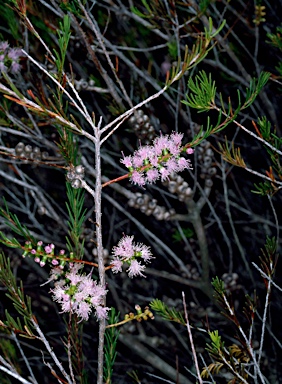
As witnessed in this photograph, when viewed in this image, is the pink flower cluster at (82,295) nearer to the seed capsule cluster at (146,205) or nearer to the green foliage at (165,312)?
the green foliage at (165,312)

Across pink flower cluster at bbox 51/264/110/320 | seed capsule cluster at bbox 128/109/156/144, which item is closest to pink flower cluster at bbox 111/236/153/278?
pink flower cluster at bbox 51/264/110/320

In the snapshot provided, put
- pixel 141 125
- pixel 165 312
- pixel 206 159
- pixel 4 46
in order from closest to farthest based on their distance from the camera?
1. pixel 165 312
2. pixel 4 46
3. pixel 141 125
4. pixel 206 159

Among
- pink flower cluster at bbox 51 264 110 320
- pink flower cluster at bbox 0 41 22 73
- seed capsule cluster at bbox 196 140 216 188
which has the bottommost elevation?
pink flower cluster at bbox 51 264 110 320

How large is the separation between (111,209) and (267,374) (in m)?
0.83

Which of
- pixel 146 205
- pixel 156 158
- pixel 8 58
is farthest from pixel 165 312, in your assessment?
pixel 8 58

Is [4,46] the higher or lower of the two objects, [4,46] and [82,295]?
the higher

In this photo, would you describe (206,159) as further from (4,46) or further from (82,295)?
(82,295)

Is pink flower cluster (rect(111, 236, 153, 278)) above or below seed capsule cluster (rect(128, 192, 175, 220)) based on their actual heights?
below

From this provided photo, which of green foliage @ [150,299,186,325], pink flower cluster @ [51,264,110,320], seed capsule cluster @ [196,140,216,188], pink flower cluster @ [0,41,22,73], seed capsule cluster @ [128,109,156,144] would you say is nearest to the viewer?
pink flower cluster @ [51,264,110,320]

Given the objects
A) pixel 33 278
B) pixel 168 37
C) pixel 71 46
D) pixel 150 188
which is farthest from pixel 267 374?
pixel 71 46

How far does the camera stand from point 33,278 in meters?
1.87

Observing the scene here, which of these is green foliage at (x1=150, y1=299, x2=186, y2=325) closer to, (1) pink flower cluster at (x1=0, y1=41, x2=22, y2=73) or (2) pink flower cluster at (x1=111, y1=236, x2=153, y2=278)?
(2) pink flower cluster at (x1=111, y1=236, x2=153, y2=278)

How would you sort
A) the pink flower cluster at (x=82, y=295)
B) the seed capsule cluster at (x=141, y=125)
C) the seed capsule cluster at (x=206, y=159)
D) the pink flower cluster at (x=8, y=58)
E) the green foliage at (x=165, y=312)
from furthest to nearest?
the seed capsule cluster at (x=206, y=159)
the seed capsule cluster at (x=141, y=125)
the pink flower cluster at (x=8, y=58)
the green foliage at (x=165, y=312)
the pink flower cluster at (x=82, y=295)

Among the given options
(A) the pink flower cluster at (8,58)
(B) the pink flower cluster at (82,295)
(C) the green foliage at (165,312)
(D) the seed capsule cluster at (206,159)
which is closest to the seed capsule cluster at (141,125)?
(D) the seed capsule cluster at (206,159)
